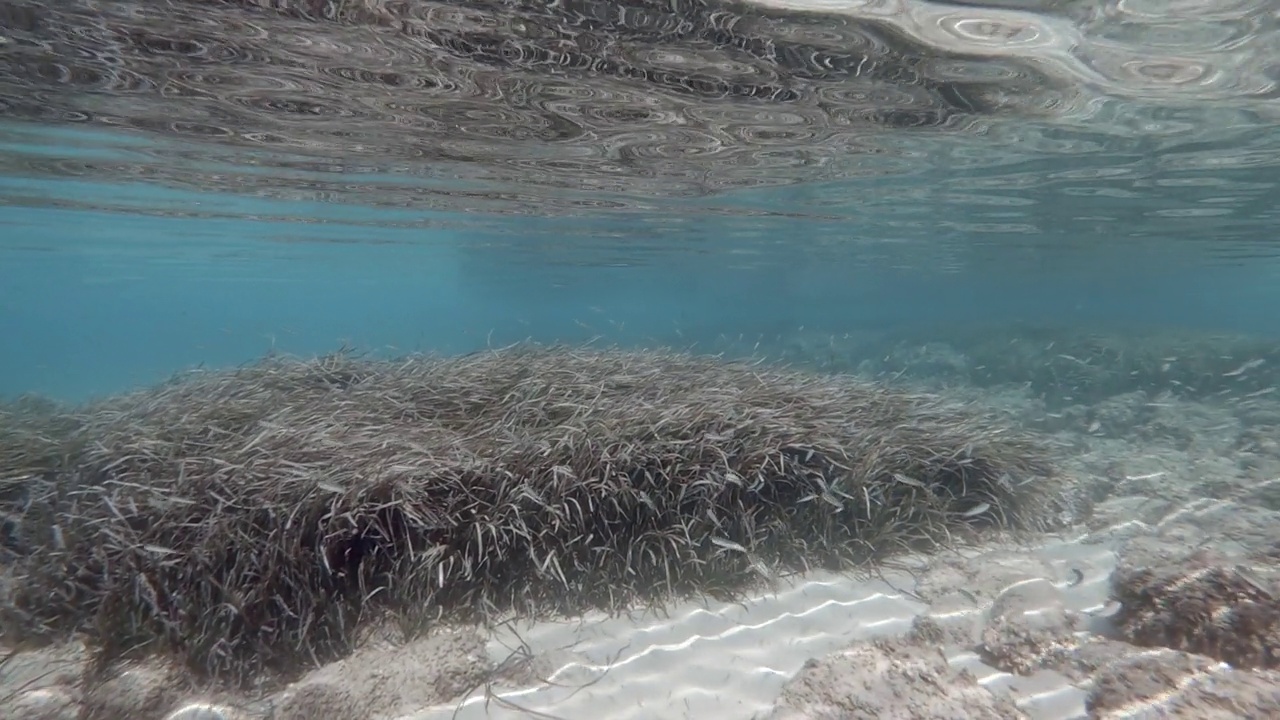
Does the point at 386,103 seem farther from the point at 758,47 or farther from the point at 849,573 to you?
the point at 849,573

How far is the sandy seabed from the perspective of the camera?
3547mm

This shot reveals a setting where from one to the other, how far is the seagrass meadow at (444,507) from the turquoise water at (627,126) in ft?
12.0

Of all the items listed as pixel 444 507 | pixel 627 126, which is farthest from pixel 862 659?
pixel 627 126

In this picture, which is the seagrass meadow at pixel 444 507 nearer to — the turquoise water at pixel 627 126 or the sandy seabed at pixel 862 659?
the sandy seabed at pixel 862 659

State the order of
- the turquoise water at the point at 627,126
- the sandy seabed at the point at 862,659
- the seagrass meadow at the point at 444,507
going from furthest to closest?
the turquoise water at the point at 627,126
the seagrass meadow at the point at 444,507
the sandy seabed at the point at 862,659

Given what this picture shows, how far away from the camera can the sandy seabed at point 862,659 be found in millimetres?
3547

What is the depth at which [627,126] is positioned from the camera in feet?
37.0

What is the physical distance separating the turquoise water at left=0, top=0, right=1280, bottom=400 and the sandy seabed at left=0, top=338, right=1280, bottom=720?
6.08m

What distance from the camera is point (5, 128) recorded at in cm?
1077

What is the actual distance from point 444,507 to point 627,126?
28.7ft

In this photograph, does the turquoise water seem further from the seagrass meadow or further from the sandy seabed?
the sandy seabed

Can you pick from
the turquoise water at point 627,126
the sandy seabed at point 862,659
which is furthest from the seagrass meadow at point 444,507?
the turquoise water at point 627,126

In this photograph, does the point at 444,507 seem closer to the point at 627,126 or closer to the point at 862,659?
the point at 862,659

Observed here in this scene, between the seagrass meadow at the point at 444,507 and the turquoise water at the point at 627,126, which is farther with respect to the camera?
the turquoise water at the point at 627,126
